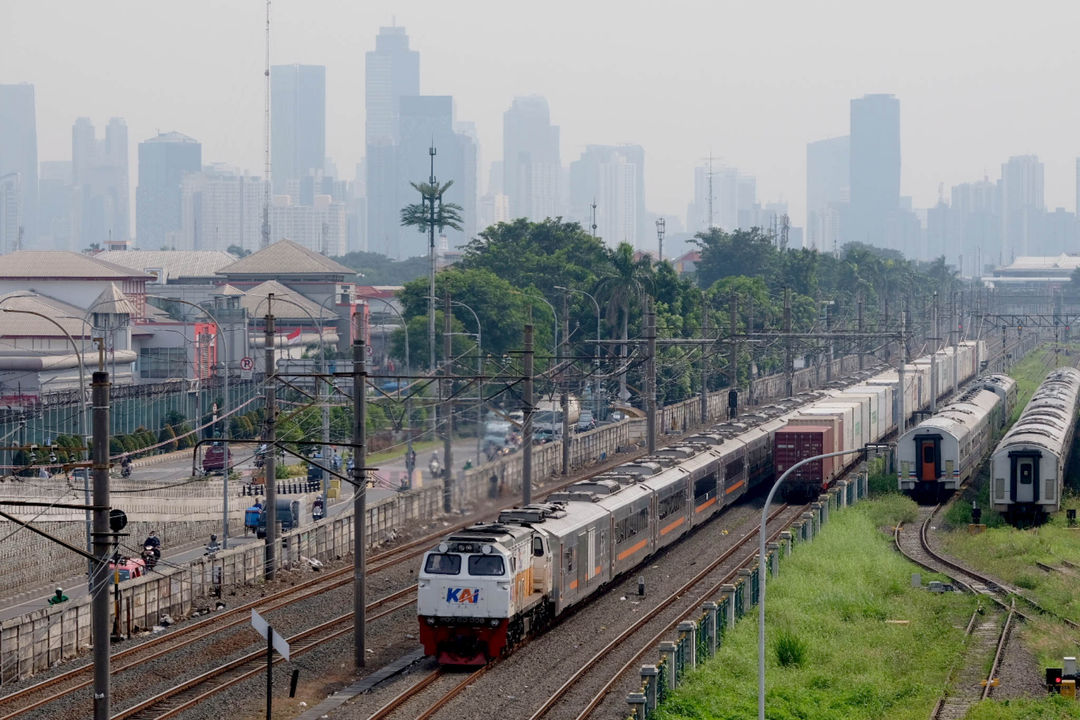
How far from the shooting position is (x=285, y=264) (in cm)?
12525

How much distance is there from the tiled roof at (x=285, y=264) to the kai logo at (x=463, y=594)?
9528 centimetres

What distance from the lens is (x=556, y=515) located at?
32.2 m

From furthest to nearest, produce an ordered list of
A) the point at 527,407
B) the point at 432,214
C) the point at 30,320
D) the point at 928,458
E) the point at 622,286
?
1. the point at 622,286
2. the point at 30,320
3. the point at 432,214
4. the point at 928,458
5. the point at 527,407

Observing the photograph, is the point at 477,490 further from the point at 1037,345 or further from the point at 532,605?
the point at 1037,345

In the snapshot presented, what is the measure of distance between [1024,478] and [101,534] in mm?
34720

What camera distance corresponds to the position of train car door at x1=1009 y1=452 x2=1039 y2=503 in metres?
46.5

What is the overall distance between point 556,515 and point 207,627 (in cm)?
856

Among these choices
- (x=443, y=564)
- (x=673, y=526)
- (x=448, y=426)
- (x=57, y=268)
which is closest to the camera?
(x=443, y=564)

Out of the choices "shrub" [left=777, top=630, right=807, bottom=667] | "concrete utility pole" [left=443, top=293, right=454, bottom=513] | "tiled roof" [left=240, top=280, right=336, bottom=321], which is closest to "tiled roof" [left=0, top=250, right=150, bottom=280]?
"tiled roof" [left=240, top=280, right=336, bottom=321]

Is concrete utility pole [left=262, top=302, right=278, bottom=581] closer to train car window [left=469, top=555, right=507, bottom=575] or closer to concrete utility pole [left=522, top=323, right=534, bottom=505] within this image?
concrete utility pole [left=522, top=323, right=534, bottom=505]

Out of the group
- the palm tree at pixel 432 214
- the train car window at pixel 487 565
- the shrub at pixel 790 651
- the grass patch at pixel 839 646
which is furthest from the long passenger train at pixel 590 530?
the palm tree at pixel 432 214

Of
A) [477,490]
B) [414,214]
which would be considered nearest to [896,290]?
[414,214]

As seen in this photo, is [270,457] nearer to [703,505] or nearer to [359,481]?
[359,481]

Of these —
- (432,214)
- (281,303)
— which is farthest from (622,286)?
(281,303)
